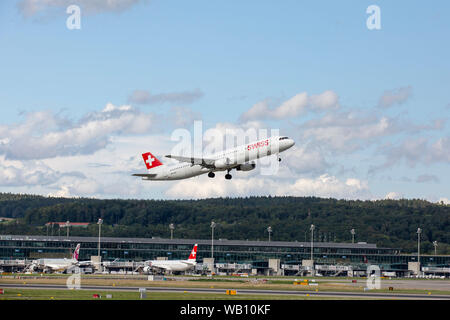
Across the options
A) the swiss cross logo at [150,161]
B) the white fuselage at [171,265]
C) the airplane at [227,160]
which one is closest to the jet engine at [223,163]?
the airplane at [227,160]

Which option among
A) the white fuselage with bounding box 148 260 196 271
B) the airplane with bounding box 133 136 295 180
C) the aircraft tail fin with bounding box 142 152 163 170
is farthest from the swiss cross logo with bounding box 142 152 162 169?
the white fuselage with bounding box 148 260 196 271

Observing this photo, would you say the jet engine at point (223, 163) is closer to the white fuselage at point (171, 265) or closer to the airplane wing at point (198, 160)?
the airplane wing at point (198, 160)

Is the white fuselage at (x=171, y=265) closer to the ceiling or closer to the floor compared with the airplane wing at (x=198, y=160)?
closer to the floor

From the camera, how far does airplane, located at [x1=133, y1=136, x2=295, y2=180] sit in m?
117

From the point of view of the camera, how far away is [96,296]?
8850 centimetres

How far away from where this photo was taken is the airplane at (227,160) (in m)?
117

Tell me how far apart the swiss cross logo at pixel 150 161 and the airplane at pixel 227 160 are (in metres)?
6.89

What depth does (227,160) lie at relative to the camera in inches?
4668

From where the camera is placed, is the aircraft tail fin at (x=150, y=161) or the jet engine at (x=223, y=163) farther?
the aircraft tail fin at (x=150, y=161)

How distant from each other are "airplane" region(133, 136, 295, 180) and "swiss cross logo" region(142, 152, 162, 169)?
22.6 ft

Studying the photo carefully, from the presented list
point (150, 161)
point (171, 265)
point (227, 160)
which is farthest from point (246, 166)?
point (171, 265)

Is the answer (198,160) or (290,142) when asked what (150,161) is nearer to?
(198,160)
